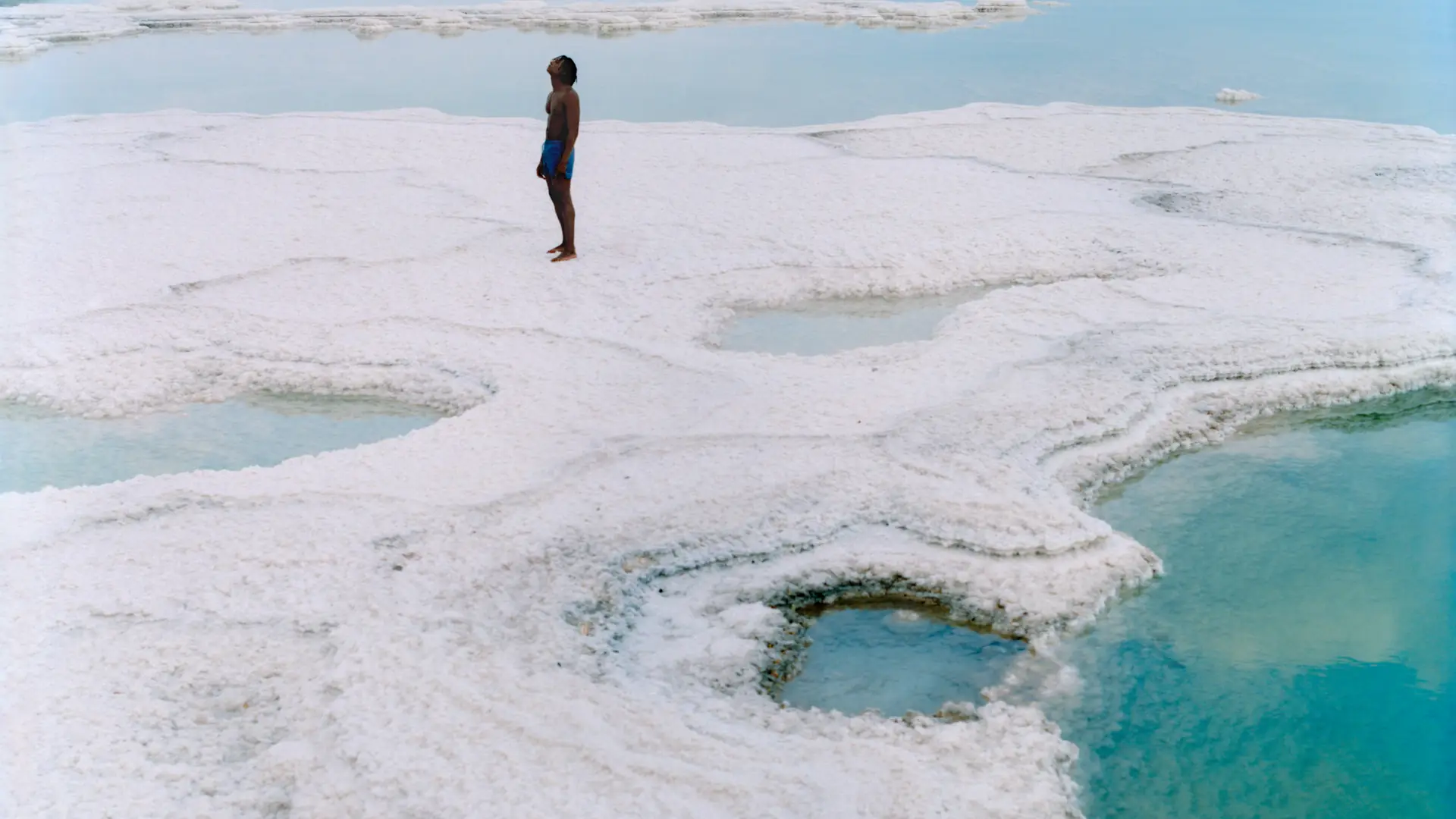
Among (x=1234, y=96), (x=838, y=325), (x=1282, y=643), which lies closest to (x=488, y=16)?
(x=1234, y=96)

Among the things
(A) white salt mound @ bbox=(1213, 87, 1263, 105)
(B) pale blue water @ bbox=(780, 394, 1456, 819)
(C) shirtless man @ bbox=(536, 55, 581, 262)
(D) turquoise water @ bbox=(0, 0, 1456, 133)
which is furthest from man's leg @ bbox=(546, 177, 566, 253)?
(A) white salt mound @ bbox=(1213, 87, 1263, 105)

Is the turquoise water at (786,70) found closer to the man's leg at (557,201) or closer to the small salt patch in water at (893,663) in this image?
the man's leg at (557,201)

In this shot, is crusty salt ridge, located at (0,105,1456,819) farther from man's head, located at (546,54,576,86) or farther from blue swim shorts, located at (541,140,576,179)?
man's head, located at (546,54,576,86)

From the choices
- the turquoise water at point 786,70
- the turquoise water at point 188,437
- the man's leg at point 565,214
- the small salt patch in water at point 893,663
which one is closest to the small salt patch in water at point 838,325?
the man's leg at point 565,214

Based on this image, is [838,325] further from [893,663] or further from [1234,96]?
[1234,96]

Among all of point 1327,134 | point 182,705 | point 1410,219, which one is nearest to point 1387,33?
point 1327,134

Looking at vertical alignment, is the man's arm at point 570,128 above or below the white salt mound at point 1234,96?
below

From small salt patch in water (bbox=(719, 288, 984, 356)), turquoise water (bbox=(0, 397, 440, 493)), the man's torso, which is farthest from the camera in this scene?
the man's torso
